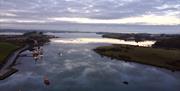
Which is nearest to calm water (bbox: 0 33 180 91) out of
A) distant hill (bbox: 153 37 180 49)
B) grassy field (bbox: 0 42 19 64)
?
grassy field (bbox: 0 42 19 64)

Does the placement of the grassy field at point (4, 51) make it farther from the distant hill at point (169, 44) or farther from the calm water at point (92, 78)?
the distant hill at point (169, 44)

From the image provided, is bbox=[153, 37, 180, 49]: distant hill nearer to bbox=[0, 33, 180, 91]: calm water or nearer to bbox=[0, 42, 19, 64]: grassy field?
bbox=[0, 33, 180, 91]: calm water

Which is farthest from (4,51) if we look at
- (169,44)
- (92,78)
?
(169,44)

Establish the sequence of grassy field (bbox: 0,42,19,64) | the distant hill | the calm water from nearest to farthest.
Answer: the calm water
grassy field (bbox: 0,42,19,64)
the distant hill

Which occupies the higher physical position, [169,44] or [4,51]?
[169,44]

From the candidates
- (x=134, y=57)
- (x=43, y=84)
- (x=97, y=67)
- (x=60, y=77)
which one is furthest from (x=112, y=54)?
(x=43, y=84)

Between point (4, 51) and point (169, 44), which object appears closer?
point (4, 51)

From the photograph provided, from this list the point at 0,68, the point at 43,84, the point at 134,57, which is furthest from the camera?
the point at 134,57

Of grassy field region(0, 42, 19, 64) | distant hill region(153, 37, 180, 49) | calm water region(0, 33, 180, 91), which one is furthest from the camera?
distant hill region(153, 37, 180, 49)

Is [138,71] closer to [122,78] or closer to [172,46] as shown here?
[122,78]

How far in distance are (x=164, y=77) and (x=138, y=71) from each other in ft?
24.6

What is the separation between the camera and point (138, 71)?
61.6 meters

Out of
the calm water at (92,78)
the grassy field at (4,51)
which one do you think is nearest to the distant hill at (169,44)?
the calm water at (92,78)

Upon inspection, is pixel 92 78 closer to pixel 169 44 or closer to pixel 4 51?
pixel 4 51
